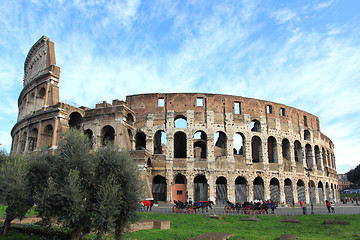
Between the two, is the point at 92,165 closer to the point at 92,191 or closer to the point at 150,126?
the point at 92,191

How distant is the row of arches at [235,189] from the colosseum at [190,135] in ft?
0.30

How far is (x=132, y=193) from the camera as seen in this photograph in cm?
837

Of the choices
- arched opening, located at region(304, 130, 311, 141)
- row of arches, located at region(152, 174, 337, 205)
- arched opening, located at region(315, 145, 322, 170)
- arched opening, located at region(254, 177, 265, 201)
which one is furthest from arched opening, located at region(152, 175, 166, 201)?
arched opening, located at region(315, 145, 322, 170)

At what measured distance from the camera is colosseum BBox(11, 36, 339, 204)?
25.6 m

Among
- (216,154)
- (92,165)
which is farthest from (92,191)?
(216,154)

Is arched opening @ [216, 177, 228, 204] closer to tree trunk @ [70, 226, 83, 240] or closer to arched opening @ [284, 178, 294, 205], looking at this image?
arched opening @ [284, 178, 294, 205]

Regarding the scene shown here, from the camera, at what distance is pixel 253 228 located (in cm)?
1245

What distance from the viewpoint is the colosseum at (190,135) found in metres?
25.6

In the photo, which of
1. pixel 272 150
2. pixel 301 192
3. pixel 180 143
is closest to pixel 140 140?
pixel 180 143

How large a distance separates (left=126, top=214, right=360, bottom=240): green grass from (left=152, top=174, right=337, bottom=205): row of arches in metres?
10.1

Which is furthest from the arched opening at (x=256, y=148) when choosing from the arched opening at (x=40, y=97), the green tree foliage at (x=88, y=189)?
the arched opening at (x=40, y=97)

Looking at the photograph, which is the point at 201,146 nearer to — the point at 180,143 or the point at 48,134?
the point at 180,143

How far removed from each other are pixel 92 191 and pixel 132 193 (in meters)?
1.19

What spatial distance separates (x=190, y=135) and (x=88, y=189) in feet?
62.5
